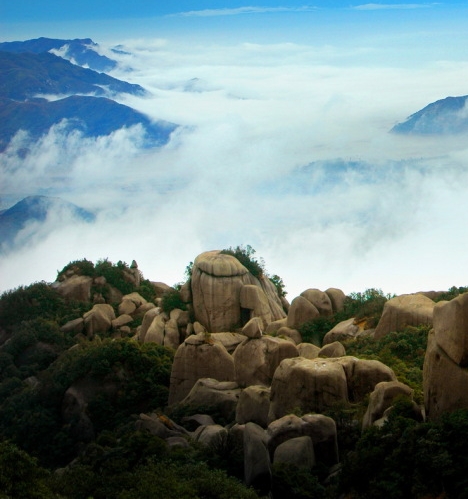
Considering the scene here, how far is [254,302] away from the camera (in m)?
48.5

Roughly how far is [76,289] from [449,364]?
3411 cm

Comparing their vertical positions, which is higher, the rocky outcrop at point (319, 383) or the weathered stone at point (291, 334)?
the rocky outcrop at point (319, 383)

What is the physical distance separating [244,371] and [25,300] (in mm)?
22496

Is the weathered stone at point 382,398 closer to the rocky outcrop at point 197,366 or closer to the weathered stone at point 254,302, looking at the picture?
the rocky outcrop at point 197,366

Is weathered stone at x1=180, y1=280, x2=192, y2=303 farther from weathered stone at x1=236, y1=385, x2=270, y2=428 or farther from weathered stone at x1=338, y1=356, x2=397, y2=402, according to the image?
weathered stone at x1=338, y1=356, x2=397, y2=402

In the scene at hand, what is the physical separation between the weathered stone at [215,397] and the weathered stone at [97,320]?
15475mm

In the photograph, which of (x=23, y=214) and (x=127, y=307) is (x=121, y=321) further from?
(x=23, y=214)

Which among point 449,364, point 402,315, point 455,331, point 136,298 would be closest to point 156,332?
point 136,298

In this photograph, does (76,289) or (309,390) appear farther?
(76,289)

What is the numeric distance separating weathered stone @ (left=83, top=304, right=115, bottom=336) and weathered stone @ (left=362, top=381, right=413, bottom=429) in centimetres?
2590

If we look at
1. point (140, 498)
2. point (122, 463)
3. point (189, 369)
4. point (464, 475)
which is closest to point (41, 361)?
point (189, 369)

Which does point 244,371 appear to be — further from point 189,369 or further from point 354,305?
point 354,305

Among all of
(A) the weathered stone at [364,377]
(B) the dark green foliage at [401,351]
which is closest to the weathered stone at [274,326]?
(B) the dark green foliage at [401,351]

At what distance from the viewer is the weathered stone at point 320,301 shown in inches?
1948
